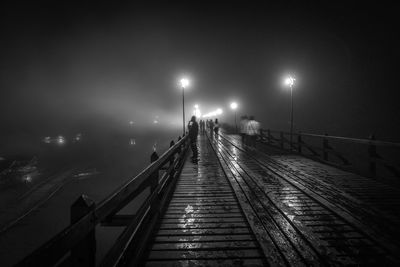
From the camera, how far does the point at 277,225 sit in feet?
15.0

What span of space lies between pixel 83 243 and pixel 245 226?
11.1 ft

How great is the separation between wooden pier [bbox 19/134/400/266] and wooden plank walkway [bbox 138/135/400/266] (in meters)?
0.02

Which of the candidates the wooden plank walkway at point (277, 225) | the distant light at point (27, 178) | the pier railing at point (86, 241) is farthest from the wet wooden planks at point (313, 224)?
the distant light at point (27, 178)

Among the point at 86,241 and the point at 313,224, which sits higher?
the point at 86,241

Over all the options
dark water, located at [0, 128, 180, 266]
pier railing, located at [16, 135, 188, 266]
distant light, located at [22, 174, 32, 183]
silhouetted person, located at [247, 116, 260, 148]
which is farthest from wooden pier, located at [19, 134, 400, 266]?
distant light, located at [22, 174, 32, 183]

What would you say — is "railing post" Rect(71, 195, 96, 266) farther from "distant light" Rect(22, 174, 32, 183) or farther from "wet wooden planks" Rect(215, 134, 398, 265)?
"distant light" Rect(22, 174, 32, 183)

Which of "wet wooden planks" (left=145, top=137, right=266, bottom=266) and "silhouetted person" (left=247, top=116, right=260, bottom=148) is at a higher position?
"silhouetted person" (left=247, top=116, right=260, bottom=148)

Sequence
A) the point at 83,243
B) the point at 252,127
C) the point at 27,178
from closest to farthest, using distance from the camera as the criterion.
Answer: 1. the point at 83,243
2. the point at 252,127
3. the point at 27,178

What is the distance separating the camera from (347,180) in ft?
26.5

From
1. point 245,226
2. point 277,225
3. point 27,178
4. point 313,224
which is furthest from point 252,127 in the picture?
point 27,178

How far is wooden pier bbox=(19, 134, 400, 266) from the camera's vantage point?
9.12 feet

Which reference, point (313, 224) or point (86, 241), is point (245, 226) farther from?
point (86, 241)

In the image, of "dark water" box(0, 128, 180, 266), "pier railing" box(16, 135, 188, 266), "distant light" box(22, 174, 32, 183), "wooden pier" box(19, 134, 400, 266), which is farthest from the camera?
"distant light" box(22, 174, 32, 183)

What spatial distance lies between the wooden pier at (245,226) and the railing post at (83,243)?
0.4 inches
